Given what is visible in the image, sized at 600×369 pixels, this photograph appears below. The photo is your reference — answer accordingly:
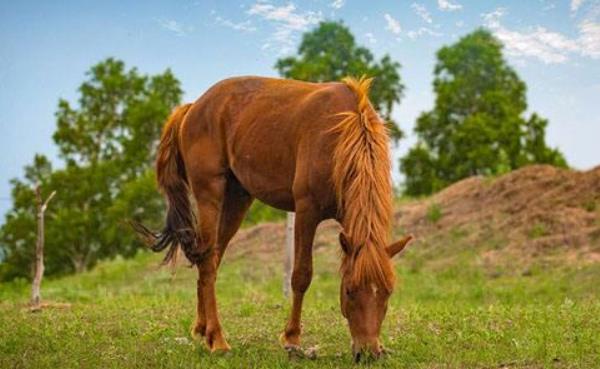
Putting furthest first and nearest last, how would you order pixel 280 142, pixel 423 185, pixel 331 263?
pixel 423 185 → pixel 331 263 → pixel 280 142

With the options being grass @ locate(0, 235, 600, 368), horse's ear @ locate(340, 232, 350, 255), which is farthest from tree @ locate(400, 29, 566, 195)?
horse's ear @ locate(340, 232, 350, 255)

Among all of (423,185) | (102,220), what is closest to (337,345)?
(423,185)

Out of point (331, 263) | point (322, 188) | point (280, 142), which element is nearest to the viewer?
point (322, 188)

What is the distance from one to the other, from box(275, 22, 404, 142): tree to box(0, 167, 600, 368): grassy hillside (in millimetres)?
15466

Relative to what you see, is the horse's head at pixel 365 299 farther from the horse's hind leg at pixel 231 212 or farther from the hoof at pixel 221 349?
the horse's hind leg at pixel 231 212

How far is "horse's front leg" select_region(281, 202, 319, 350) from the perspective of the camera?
631cm

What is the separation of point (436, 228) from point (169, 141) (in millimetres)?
15237

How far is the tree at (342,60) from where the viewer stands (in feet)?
131

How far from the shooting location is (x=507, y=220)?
68.0ft

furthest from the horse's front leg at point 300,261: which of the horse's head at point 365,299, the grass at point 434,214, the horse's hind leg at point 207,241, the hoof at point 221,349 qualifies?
the grass at point 434,214

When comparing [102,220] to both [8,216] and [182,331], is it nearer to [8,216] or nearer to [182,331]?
[8,216]

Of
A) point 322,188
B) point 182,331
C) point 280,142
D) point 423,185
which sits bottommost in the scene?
point 182,331

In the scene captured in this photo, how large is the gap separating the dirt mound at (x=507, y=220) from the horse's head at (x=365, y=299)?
13.0 m

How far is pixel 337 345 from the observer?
7.12 metres
